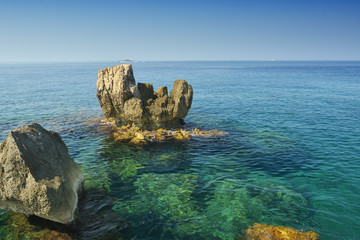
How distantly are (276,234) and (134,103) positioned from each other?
2276cm

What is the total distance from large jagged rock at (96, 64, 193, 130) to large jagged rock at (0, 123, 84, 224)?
17.8 m

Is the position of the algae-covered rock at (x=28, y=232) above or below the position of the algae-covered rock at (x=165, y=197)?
above

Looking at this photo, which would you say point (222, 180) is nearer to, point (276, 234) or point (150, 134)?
A: point (276, 234)

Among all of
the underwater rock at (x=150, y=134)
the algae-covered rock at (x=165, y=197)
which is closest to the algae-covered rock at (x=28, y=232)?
the algae-covered rock at (x=165, y=197)

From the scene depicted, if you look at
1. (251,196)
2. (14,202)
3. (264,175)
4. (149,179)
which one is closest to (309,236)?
(251,196)

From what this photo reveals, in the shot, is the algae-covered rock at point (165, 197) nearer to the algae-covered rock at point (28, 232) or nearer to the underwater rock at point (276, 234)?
the underwater rock at point (276, 234)

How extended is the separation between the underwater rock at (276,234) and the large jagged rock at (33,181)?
31.2ft

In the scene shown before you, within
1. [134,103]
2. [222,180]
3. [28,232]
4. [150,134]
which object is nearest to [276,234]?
[222,180]

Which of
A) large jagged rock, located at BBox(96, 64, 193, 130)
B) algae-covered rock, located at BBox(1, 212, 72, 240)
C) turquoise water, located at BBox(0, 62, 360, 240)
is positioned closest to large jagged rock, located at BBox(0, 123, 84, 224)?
algae-covered rock, located at BBox(1, 212, 72, 240)

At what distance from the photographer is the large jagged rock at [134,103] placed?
103 feet

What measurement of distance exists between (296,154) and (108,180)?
708 inches

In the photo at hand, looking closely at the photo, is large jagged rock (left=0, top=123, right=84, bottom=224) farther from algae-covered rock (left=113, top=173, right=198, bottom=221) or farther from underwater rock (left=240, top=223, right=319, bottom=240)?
underwater rock (left=240, top=223, right=319, bottom=240)

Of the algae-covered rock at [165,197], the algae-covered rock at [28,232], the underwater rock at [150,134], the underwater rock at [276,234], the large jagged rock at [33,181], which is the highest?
the large jagged rock at [33,181]

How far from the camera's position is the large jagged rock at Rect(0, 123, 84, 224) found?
11648 millimetres
